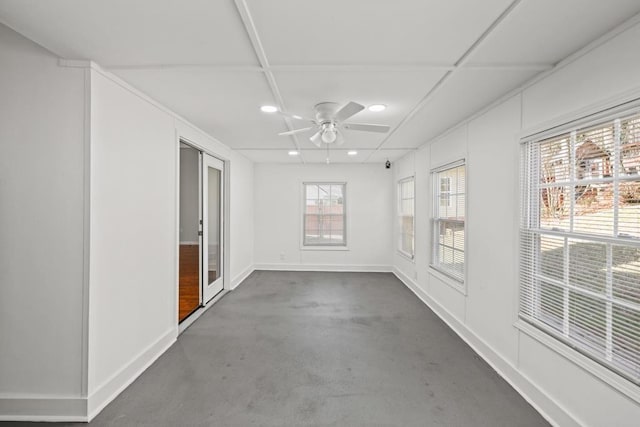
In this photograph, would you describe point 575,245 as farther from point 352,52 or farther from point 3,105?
point 3,105

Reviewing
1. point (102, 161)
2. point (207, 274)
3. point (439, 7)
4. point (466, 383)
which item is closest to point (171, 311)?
point (207, 274)

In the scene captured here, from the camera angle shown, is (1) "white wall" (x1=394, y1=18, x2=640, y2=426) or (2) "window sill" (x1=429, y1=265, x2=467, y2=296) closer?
(1) "white wall" (x1=394, y1=18, x2=640, y2=426)

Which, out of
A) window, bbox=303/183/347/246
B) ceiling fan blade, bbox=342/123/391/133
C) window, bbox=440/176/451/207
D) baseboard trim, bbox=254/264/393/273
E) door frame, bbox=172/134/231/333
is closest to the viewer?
ceiling fan blade, bbox=342/123/391/133

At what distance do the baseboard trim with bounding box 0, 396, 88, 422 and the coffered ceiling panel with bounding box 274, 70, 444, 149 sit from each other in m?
2.62

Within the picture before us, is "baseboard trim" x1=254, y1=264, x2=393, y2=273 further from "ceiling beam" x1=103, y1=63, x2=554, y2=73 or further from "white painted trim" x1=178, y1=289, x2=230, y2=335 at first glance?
"ceiling beam" x1=103, y1=63, x2=554, y2=73

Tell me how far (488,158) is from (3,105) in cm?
374

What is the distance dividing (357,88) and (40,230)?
244cm

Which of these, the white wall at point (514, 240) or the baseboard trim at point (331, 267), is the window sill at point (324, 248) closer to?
the baseboard trim at point (331, 267)

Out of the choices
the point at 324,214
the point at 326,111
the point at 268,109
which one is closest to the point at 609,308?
the point at 326,111

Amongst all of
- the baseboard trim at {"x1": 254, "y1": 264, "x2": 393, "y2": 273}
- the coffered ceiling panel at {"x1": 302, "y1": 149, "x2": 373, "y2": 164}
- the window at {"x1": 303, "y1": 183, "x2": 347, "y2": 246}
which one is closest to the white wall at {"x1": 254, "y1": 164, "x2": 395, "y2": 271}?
the baseboard trim at {"x1": 254, "y1": 264, "x2": 393, "y2": 273}

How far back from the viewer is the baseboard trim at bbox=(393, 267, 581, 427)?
6.20ft

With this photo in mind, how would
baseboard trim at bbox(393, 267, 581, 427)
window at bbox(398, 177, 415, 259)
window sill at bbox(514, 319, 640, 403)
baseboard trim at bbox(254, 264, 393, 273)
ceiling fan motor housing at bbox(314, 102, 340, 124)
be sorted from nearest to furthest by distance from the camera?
window sill at bbox(514, 319, 640, 403) → baseboard trim at bbox(393, 267, 581, 427) → ceiling fan motor housing at bbox(314, 102, 340, 124) → window at bbox(398, 177, 415, 259) → baseboard trim at bbox(254, 264, 393, 273)

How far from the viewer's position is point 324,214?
6422 mm

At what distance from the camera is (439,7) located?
4.57 feet
